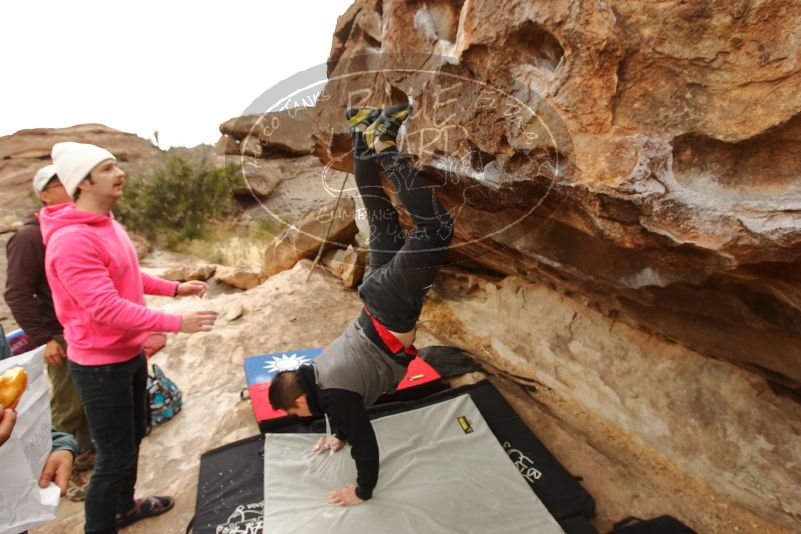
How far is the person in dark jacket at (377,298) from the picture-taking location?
1.73 m

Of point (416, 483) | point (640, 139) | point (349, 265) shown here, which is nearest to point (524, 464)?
point (416, 483)

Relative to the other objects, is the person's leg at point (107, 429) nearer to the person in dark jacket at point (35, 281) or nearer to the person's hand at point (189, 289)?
the person's hand at point (189, 289)

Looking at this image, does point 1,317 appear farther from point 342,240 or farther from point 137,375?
point 137,375

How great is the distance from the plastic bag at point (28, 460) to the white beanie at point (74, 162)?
2.49 ft

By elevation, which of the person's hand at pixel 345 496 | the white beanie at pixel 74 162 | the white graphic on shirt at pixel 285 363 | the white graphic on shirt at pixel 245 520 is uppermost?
the white beanie at pixel 74 162

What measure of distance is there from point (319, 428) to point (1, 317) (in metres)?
5.38

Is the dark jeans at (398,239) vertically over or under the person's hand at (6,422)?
over

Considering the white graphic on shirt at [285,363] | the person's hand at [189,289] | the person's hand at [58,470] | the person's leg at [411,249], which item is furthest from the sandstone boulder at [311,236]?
the person's hand at [58,470]

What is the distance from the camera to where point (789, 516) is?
2.31m

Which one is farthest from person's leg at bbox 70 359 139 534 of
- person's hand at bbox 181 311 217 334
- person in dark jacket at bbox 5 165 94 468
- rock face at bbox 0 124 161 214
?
rock face at bbox 0 124 161 214

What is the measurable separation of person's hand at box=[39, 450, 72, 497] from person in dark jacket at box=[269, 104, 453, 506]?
0.79 meters

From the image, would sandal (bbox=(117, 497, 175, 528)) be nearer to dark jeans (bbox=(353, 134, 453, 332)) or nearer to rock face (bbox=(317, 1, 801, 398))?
dark jeans (bbox=(353, 134, 453, 332))

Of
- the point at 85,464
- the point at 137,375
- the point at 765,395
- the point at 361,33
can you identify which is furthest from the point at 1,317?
the point at 765,395

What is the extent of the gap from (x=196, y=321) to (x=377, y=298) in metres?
0.80
